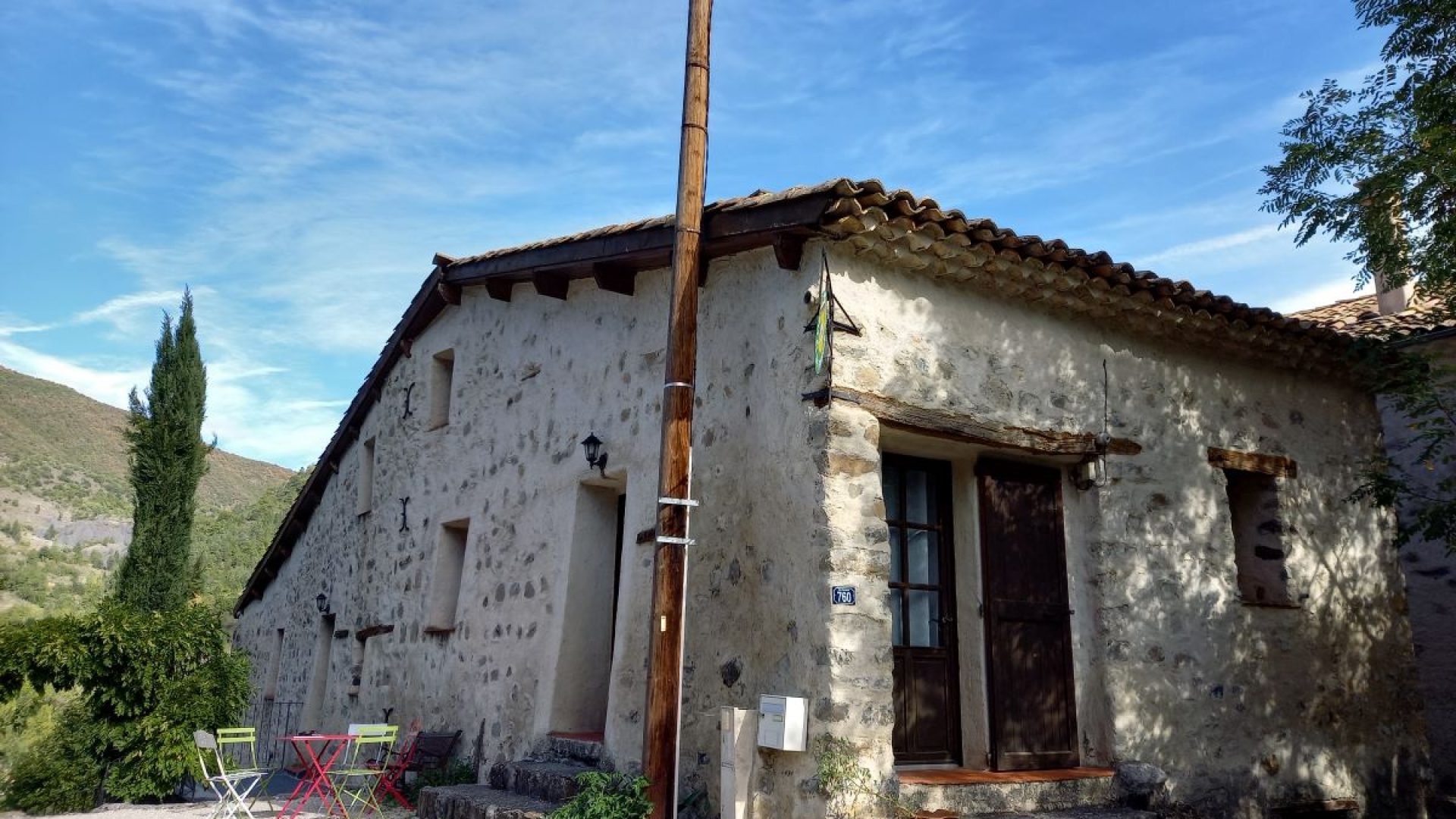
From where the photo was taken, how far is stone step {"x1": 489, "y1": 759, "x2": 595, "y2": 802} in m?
6.43

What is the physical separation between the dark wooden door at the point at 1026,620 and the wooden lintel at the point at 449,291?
594cm

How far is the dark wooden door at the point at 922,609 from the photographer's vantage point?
6434 millimetres

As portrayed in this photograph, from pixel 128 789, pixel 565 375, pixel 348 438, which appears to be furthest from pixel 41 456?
pixel 565 375

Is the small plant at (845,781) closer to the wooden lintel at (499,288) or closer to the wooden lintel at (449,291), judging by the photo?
the wooden lintel at (499,288)

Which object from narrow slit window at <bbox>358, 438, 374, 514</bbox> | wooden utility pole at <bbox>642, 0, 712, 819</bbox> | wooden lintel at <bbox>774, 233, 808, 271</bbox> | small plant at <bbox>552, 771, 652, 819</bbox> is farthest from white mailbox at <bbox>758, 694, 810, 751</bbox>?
narrow slit window at <bbox>358, 438, 374, 514</bbox>

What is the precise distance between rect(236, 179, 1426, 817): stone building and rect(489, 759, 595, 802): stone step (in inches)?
12.4

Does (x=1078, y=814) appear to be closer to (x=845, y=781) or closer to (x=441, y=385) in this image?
(x=845, y=781)

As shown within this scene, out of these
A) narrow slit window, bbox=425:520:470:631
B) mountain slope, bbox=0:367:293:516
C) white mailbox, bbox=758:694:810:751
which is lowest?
white mailbox, bbox=758:694:810:751

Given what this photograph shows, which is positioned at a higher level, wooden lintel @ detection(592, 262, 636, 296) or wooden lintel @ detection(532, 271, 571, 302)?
wooden lintel @ detection(532, 271, 571, 302)

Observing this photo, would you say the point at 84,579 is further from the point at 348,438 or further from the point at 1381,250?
the point at 1381,250

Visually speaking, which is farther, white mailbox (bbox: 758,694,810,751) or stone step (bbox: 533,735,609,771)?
stone step (bbox: 533,735,609,771)

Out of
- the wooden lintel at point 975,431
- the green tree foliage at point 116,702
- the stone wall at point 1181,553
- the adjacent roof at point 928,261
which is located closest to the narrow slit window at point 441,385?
the adjacent roof at point 928,261

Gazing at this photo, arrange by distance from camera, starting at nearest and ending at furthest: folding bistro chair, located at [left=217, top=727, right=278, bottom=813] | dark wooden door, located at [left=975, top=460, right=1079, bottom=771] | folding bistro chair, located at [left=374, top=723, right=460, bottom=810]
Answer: dark wooden door, located at [left=975, top=460, right=1079, bottom=771] → folding bistro chair, located at [left=217, top=727, right=278, bottom=813] → folding bistro chair, located at [left=374, top=723, right=460, bottom=810]

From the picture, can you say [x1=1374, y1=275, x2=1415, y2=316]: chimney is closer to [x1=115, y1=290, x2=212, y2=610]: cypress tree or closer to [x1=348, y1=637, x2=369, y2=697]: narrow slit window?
[x1=348, y1=637, x2=369, y2=697]: narrow slit window
